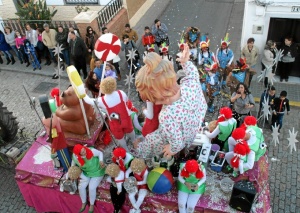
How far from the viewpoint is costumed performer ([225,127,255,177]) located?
4762 millimetres

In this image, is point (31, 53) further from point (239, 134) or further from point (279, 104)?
point (239, 134)

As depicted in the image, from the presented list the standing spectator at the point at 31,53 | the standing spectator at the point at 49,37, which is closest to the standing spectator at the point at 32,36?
the standing spectator at the point at 31,53

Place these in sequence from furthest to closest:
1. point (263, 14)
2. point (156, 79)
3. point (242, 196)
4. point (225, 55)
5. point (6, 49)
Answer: point (6, 49) < point (263, 14) < point (225, 55) < point (242, 196) < point (156, 79)

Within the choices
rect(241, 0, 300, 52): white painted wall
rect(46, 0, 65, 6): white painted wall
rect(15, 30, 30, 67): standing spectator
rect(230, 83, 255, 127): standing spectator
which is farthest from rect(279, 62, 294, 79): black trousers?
rect(46, 0, 65, 6): white painted wall

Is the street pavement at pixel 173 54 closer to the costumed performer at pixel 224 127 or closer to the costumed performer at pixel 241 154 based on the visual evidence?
the costumed performer at pixel 241 154

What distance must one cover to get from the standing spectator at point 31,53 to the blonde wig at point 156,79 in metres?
7.43

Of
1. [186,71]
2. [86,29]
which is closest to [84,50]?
[86,29]

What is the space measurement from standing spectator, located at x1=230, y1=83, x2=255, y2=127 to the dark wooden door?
282 cm

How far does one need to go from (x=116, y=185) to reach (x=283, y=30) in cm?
626

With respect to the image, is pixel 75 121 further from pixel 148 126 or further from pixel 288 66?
pixel 288 66

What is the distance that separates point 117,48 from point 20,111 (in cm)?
509

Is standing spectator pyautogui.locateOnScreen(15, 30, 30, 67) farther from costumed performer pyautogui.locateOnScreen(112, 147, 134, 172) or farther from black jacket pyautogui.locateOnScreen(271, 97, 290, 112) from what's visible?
black jacket pyautogui.locateOnScreen(271, 97, 290, 112)

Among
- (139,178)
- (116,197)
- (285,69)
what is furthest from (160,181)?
(285,69)

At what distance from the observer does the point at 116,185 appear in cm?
495
